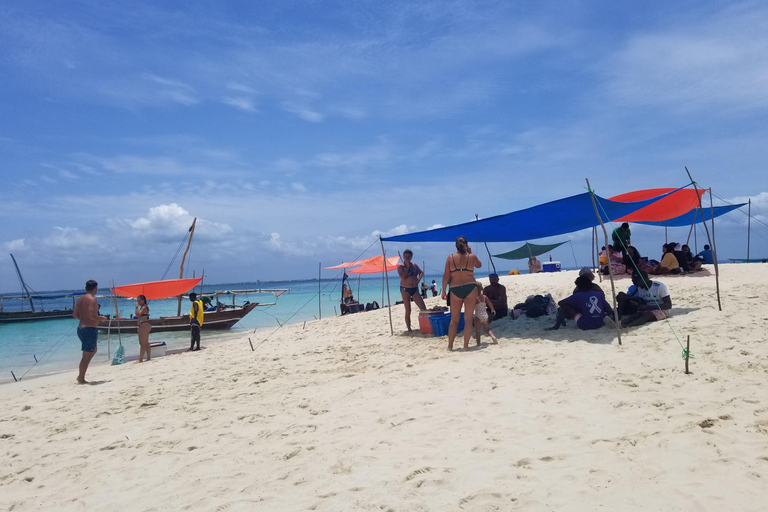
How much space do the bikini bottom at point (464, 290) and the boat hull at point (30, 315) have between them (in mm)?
33948

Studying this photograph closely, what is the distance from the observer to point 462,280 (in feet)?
20.4

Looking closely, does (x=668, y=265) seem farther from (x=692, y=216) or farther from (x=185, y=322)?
(x=185, y=322)

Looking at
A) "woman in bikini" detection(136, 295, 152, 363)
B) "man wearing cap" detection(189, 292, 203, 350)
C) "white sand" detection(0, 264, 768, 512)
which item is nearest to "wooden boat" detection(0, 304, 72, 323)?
"man wearing cap" detection(189, 292, 203, 350)

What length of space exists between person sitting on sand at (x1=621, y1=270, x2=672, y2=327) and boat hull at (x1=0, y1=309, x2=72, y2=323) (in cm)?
3552

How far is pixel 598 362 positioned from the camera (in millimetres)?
5004

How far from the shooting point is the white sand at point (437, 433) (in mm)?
2615

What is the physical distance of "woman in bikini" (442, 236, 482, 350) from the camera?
621 centimetres

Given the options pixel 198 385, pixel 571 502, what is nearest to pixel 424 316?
pixel 198 385

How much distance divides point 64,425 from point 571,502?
503 centimetres

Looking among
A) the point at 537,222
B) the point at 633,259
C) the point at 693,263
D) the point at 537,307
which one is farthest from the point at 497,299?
→ the point at 693,263

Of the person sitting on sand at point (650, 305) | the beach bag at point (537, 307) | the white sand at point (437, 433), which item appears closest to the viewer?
the white sand at point (437, 433)

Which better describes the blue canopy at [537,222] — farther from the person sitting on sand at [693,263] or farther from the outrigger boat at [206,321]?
the outrigger boat at [206,321]

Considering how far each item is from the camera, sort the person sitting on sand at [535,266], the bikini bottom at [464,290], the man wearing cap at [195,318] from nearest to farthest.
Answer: the bikini bottom at [464,290] < the man wearing cap at [195,318] < the person sitting on sand at [535,266]

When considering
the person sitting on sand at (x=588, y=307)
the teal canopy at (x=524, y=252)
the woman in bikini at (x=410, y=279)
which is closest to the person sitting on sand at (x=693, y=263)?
the person sitting on sand at (x=588, y=307)
